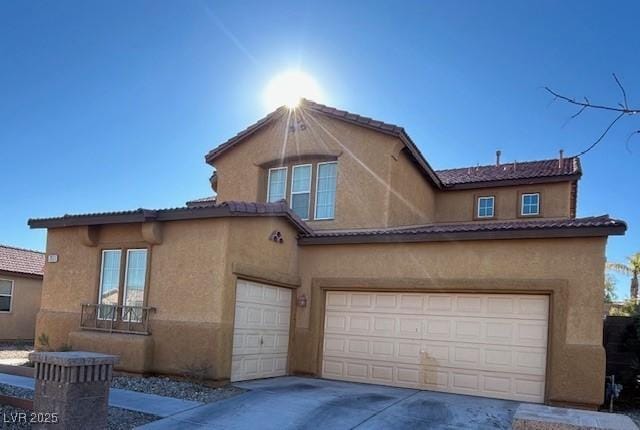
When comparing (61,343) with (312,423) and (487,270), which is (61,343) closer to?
(312,423)

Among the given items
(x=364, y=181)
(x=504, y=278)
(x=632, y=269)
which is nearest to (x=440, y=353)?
(x=504, y=278)

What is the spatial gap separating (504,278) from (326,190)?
6282 millimetres

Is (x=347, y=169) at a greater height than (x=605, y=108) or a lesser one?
greater

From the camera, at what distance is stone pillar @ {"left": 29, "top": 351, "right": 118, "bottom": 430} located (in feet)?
20.4

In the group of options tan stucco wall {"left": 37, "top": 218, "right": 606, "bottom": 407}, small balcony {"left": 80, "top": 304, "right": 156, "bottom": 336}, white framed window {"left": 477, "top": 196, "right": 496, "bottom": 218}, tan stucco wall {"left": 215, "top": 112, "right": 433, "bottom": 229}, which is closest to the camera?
tan stucco wall {"left": 37, "top": 218, "right": 606, "bottom": 407}

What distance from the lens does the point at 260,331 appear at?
42.9ft

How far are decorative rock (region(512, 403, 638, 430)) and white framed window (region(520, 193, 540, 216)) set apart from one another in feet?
49.6

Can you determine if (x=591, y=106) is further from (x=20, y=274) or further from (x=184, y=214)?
(x=20, y=274)

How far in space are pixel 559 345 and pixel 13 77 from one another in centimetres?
1485

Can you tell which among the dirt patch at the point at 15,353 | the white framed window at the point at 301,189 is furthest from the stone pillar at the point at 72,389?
the white framed window at the point at 301,189

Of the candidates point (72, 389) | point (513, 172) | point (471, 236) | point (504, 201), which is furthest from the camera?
point (513, 172)

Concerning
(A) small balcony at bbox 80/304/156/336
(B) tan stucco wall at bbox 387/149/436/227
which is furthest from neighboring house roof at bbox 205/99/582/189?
(A) small balcony at bbox 80/304/156/336

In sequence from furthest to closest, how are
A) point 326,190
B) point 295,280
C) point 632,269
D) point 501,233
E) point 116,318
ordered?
point 632,269, point 326,190, point 295,280, point 116,318, point 501,233

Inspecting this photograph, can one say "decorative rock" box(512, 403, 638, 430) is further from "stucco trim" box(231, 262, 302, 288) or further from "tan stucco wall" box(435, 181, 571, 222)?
"tan stucco wall" box(435, 181, 571, 222)
